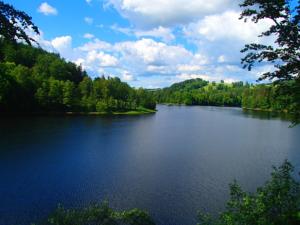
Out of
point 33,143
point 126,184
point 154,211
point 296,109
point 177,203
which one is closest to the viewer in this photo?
point 296,109

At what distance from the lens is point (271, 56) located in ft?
44.9

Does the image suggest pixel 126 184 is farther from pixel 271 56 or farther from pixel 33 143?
pixel 33 143

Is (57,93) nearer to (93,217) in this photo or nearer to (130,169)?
(130,169)

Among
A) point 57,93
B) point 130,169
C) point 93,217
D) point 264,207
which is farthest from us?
point 57,93

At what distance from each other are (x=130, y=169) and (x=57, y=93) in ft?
298

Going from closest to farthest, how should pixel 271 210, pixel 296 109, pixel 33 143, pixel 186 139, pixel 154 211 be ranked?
pixel 296 109, pixel 271 210, pixel 154 211, pixel 33 143, pixel 186 139

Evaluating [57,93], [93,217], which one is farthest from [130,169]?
[57,93]

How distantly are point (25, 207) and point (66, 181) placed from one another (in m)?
8.44

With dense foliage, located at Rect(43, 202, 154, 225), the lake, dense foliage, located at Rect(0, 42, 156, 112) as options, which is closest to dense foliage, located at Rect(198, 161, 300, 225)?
dense foliage, located at Rect(43, 202, 154, 225)

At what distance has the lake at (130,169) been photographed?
30.2m

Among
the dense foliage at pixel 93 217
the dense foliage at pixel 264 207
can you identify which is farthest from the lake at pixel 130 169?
the dense foliage at pixel 264 207

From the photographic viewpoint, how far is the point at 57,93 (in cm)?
12625

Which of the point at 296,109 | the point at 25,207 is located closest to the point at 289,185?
the point at 296,109

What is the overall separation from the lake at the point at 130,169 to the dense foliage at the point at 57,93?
40117 mm
